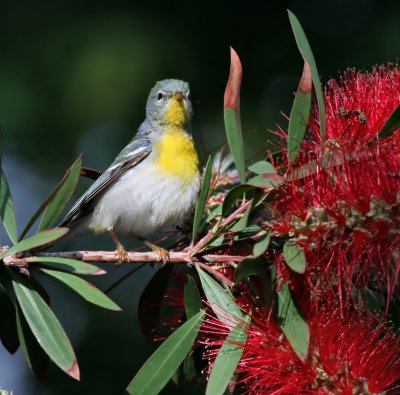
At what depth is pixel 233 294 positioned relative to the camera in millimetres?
1903

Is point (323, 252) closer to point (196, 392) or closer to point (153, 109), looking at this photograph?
point (153, 109)

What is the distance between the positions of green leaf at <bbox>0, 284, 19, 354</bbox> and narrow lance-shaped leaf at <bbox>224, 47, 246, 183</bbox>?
2.16 ft

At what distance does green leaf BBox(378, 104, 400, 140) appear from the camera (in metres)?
1.64

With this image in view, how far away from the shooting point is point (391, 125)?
1.67 m

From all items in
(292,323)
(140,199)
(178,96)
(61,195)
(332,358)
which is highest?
(178,96)

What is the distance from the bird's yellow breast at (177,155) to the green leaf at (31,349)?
1184 millimetres

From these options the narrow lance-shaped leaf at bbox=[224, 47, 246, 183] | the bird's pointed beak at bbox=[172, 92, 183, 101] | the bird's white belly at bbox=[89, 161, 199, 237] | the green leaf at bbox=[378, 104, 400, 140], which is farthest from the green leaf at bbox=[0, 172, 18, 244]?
the bird's pointed beak at bbox=[172, 92, 183, 101]

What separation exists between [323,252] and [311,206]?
0.34 ft

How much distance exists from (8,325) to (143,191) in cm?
113

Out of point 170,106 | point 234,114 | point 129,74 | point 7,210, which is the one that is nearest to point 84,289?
point 7,210

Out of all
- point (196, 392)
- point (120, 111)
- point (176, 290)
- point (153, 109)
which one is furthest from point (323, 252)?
point (120, 111)

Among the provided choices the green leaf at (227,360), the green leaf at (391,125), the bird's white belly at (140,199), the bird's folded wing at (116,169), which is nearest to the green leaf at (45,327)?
the green leaf at (227,360)

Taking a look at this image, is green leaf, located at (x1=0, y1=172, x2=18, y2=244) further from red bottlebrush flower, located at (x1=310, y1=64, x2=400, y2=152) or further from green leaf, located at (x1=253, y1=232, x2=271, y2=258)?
red bottlebrush flower, located at (x1=310, y1=64, x2=400, y2=152)

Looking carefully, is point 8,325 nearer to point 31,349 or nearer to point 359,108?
point 31,349
